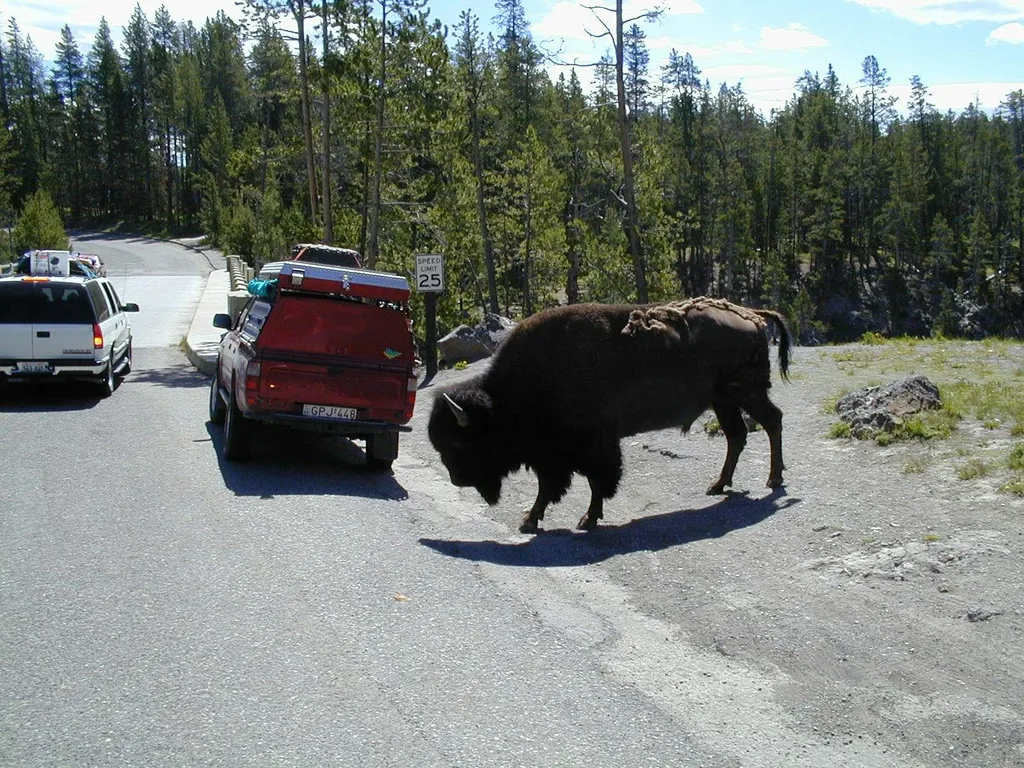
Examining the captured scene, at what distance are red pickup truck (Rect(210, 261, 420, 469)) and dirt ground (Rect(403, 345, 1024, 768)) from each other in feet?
5.16

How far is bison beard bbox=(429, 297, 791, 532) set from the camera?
29.3ft

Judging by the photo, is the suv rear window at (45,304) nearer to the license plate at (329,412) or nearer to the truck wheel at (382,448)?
the license plate at (329,412)

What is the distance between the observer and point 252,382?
1065 centimetres

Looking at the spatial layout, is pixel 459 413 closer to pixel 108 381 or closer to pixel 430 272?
pixel 430 272

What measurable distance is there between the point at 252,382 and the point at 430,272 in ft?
27.5

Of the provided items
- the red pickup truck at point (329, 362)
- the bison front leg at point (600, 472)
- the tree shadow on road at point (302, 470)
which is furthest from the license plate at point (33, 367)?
the bison front leg at point (600, 472)

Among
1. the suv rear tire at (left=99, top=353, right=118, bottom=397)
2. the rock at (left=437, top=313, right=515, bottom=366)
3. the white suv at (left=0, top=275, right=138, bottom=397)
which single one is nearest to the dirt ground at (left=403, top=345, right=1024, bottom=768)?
the white suv at (left=0, top=275, right=138, bottom=397)

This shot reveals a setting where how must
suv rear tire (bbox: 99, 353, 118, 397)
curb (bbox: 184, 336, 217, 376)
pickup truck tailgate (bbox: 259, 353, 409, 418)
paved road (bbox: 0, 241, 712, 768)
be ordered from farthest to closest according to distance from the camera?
curb (bbox: 184, 336, 217, 376) → suv rear tire (bbox: 99, 353, 118, 397) → pickup truck tailgate (bbox: 259, 353, 409, 418) → paved road (bbox: 0, 241, 712, 768)

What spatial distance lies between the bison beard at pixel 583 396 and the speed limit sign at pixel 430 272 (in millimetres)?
9396

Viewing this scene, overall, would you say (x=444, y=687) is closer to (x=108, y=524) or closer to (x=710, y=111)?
(x=108, y=524)

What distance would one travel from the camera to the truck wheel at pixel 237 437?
1123cm

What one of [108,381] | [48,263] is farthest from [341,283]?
[48,263]

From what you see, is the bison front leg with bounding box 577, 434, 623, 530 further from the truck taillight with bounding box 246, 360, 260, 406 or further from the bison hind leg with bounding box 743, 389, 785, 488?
the truck taillight with bounding box 246, 360, 260, 406

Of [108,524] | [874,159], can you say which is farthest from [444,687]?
[874,159]
